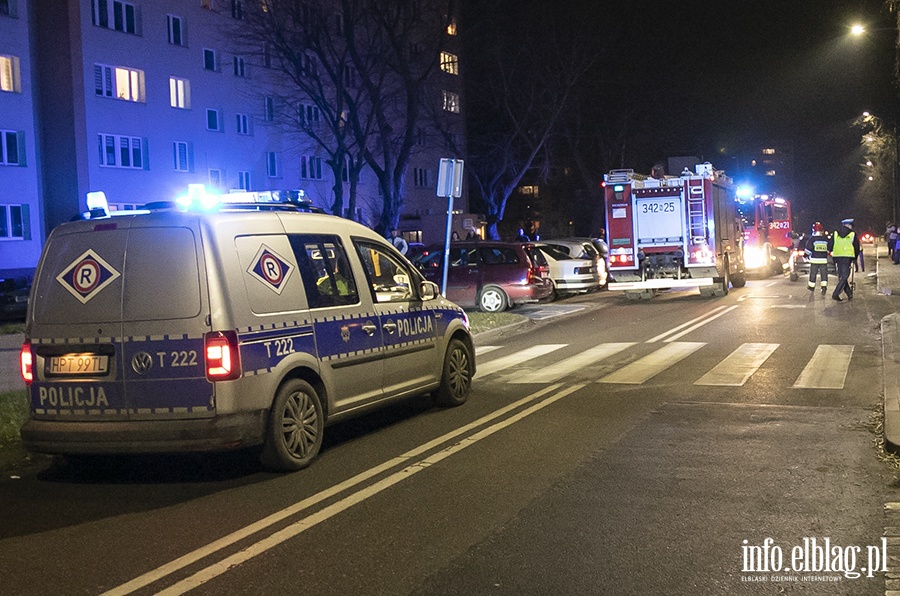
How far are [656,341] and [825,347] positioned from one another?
2.59 meters

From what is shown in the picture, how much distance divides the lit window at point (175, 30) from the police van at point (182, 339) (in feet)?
111

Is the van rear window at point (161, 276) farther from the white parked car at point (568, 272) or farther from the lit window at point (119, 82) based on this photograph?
the lit window at point (119, 82)

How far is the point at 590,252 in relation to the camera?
26.0m

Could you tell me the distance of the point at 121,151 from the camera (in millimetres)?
36594

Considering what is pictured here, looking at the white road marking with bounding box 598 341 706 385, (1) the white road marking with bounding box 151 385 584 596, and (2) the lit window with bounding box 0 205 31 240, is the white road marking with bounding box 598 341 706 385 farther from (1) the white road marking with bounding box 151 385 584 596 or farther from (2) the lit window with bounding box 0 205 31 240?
(2) the lit window with bounding box 0 205 31 240

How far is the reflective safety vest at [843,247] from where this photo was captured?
20.9m

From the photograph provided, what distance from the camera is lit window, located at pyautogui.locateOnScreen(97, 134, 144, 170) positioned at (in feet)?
118

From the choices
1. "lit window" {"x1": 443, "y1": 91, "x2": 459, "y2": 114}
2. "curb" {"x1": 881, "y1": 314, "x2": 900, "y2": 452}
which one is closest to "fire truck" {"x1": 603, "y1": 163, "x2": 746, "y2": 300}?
"curb" {"x1": 881, "y1": 314, "x2": 900, "y2": 452}

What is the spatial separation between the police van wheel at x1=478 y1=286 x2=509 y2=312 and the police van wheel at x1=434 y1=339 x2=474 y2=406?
1124 cm

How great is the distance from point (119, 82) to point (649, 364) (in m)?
30.0

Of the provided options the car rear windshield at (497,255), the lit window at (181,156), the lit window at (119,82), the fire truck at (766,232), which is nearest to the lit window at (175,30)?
the lit window at (119,82)

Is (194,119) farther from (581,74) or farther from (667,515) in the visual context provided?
(667,515)

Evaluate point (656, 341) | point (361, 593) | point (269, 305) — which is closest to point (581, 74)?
point (656, 341)

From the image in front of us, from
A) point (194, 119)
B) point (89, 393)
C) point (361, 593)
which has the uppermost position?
point (194, 119)
